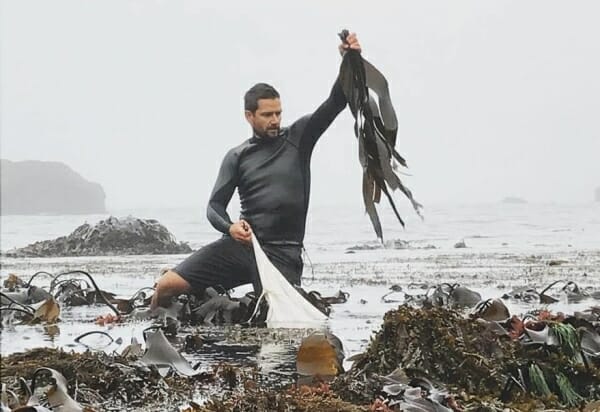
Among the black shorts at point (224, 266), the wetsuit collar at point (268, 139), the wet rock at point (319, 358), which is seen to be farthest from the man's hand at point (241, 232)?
the wet rock at point (319, 358)

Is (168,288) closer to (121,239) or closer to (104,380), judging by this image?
(104,380)

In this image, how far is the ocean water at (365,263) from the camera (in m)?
3.49

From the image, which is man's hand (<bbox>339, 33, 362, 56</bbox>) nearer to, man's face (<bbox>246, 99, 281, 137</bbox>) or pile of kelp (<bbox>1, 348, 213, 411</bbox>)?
man's face (<bbox>246, 99, 281, 137</bbox>)

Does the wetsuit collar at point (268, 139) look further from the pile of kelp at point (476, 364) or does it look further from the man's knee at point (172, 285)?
the pile of kelp at point (476, 364)

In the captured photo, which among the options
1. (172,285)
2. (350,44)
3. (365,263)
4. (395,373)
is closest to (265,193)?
(172,285)

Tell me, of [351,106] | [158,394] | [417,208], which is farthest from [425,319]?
[351,106]

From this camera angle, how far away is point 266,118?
4.36 metres

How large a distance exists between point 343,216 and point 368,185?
530 centimetres

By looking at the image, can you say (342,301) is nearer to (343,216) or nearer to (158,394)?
(158,394)

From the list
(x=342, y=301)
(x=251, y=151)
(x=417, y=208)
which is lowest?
(x=342, y=301)

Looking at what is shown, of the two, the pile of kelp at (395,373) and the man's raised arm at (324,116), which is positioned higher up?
the man's raised arm at (324,116)

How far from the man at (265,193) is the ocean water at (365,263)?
390mm

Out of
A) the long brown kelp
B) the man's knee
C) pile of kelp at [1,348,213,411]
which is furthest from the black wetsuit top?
pile of kelp at [1,348,213,411]

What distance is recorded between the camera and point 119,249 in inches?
338
